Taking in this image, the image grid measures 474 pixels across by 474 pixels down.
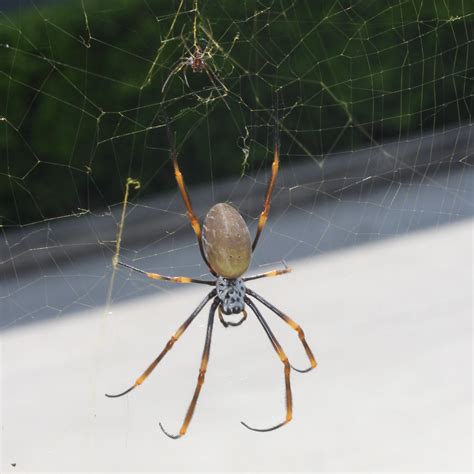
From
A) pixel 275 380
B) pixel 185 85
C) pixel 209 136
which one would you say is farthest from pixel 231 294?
pixel 209 136

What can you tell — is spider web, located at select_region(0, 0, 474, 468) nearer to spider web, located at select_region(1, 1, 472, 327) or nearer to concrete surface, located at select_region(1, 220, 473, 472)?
spider web, located at select_region(1, 1, 472, 327)

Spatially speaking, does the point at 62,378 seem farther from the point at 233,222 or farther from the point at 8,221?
the point at 233,222

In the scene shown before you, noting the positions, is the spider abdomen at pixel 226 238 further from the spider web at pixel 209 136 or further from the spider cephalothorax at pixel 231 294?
the spider web at pixel 209 136

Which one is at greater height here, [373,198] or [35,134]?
[35,134]

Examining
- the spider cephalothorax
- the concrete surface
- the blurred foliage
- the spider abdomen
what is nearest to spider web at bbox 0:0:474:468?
the blurred foliage

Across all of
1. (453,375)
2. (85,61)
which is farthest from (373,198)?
(453,375)

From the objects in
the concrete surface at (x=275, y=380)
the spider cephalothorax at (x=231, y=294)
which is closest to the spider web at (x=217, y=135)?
the concrete surface at (x=275, y=380)
